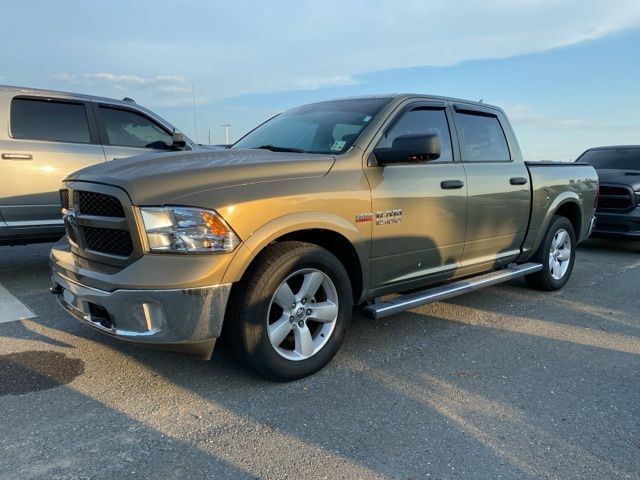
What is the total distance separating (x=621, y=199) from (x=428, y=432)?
23.0 ft

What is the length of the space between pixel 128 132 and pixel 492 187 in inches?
173

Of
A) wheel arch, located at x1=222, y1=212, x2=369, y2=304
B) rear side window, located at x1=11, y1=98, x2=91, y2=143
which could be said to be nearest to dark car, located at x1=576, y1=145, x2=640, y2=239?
wheel arch, located at x1=222, y1=212, x2=369, y2=304

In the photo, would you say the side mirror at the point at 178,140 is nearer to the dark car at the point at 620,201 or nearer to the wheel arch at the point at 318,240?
the wheel arch at the point at 318,240

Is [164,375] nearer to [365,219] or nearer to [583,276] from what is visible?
[365,219]

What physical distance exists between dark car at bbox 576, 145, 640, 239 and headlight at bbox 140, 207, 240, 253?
7457 mm

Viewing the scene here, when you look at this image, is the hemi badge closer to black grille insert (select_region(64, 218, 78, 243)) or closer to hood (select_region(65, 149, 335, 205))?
hood (select_region(65, 149, 335, 205))

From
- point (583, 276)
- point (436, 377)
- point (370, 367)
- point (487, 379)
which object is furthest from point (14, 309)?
point (583, 276)

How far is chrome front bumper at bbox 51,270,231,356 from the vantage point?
2754 mm

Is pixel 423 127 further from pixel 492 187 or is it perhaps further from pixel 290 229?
pixel 290 229

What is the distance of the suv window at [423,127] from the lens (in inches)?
152

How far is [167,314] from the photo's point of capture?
109 inches

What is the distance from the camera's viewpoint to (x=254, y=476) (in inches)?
91.5

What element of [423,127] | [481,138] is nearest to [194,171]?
[423,127]

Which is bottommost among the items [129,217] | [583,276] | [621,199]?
[583,276]
